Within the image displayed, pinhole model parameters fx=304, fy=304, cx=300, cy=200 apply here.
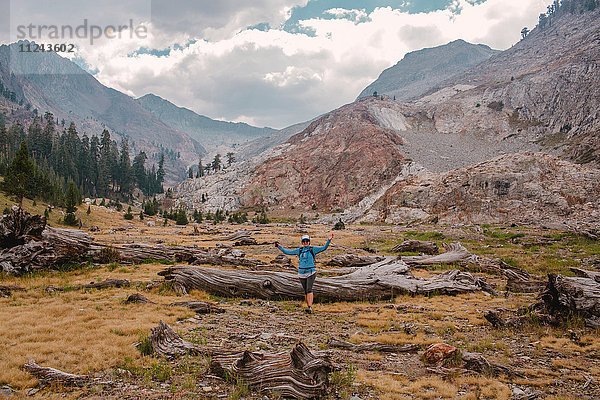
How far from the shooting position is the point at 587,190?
45.2 m

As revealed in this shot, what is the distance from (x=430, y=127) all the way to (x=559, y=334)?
483 ft

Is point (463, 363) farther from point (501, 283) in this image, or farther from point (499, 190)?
point (499, 190)

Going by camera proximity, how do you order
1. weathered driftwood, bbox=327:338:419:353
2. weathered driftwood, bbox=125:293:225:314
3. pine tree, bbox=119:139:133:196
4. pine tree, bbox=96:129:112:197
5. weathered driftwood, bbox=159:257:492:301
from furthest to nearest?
pine tree, bbox=119:139:133:196
pine tree, bbox=96:129:112:197
weathered driftwood, bbox=159:257:492:301
weathered driftwood, bbox=125:293:225:314
weathered driftwood, bbox=327:338:419:353

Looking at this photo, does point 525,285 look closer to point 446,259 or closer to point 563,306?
point 563,306

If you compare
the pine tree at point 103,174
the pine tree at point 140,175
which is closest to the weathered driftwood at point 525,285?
the pine tree at point 103,174

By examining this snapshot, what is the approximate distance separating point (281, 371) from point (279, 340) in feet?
8.85

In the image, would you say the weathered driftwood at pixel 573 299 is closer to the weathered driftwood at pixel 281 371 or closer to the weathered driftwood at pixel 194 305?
the weathered driftwood at pixel 281 371

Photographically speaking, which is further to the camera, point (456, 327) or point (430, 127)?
point (430, 127)

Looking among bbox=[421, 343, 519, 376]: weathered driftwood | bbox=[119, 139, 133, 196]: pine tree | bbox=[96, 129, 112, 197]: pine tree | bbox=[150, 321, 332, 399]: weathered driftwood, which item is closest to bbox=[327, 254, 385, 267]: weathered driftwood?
bbox=[421, 343, 519, 376]: weathered driftwood

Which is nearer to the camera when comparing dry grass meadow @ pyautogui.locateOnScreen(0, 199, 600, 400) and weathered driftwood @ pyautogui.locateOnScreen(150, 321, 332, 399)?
weathered driftwood @ pyautogui.locateOnScreen(150, 321, 332, 399)

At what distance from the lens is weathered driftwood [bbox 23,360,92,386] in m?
5.15

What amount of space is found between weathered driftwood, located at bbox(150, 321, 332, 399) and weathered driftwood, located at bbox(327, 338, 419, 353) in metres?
2.20

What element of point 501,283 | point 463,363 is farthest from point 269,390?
point 501,283

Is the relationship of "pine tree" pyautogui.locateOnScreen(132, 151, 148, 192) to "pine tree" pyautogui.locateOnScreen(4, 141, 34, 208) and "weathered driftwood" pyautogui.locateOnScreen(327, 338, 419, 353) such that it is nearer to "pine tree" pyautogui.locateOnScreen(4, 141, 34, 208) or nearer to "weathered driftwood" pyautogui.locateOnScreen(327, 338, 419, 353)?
"pine tree" pyautogui.locateOnScreen(4, 141, 34, 208)
